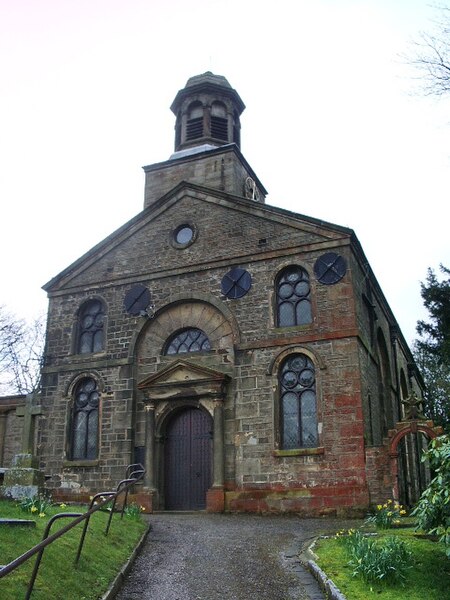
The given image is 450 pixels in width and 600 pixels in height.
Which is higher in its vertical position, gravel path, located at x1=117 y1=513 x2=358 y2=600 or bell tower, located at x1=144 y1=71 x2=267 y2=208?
bell tower, located at x1=144 y1=71 x2=267 y2=208

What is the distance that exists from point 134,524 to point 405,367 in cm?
1877

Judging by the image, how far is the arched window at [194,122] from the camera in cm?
2546

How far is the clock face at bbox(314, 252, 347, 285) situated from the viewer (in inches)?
716

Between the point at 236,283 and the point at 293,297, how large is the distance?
1.81 meters

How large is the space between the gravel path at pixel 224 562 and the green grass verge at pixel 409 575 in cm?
37

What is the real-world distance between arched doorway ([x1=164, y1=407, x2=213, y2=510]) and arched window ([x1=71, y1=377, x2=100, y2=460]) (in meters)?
2.46

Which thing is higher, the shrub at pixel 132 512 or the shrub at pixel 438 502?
the shrub at pixel 438 502

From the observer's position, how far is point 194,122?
25.7 metres

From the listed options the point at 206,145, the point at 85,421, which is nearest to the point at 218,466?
the point at 85,421

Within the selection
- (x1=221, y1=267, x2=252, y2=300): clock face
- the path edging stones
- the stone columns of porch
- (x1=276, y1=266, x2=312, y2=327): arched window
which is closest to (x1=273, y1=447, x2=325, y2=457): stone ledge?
the stone columns of porch

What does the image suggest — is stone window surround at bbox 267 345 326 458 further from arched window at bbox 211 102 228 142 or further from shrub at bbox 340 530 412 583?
arched window at bbox 211 102 228 142

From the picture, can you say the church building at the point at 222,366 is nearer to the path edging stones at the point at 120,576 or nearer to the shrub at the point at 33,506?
the path edging stones at the point at 120,576

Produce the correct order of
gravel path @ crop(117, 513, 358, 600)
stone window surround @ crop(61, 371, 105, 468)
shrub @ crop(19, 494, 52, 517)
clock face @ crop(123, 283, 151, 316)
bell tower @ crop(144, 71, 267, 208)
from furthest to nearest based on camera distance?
bell tower @ crop(144, 71, 267, 208), clock face @ crop(123, 283, 151, 316), stone window surround @ crop(61, 371, 105, 468), shrub @ crop(19, 494, 52, 517), gravel path @ crop(117, 513, 358, 600)

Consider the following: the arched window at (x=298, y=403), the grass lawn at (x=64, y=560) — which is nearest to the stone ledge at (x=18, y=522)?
the grass lawn at (x=64, y=560)
